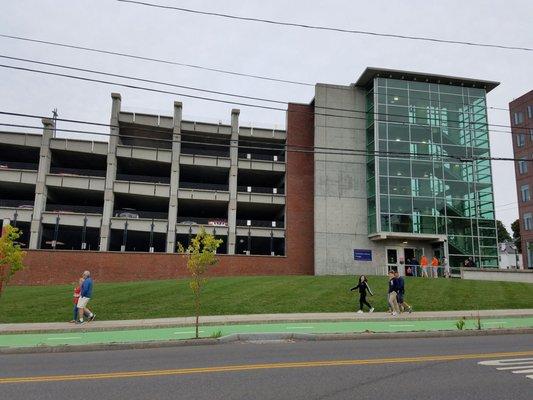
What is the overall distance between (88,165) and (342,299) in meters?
29.2

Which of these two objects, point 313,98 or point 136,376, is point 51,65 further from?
point 313,98

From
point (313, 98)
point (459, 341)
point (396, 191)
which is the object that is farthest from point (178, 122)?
point (459, 341)

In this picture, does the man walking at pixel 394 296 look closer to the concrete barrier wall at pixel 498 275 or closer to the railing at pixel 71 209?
the concrete barrier wall at pixel 498 275

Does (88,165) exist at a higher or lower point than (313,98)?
lower

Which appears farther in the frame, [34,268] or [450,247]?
[450,247]

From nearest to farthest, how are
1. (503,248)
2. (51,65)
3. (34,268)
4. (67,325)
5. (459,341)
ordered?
(459,341), (51,65), (67,325), (34,268), (503,248)

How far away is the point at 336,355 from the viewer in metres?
9.12

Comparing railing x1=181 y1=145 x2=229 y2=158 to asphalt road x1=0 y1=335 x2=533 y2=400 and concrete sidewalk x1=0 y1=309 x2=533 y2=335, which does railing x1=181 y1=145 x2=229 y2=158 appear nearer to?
concrete sidewalk x1=0 y1=309 x2=533 y2=335

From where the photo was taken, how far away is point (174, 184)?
35406 mm

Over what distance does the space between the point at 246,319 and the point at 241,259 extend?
18.8 metres

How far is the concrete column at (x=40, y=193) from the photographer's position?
1291 inches

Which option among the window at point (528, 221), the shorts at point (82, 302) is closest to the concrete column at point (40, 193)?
the shorts at point (82, 302)

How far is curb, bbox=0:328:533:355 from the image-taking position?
34.6 feet

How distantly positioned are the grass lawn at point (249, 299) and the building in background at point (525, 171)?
33.8m
